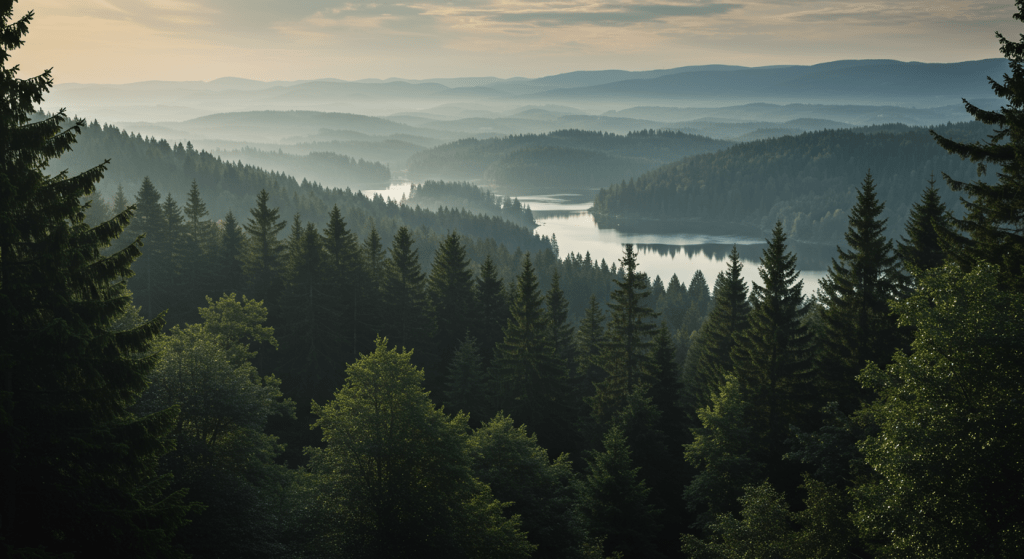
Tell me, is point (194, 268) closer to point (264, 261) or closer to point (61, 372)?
point (264, 261)

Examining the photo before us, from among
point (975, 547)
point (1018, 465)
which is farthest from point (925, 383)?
point (975, 547)

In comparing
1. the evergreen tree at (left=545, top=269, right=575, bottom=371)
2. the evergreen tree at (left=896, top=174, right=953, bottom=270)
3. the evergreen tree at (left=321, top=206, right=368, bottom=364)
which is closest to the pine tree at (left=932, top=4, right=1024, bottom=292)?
the evergreen tree at (left=896, top=174, right=953, bottom=270)

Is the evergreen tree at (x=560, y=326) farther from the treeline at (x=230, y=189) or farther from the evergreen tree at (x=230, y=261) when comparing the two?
the treeline at (x=230, y=189)

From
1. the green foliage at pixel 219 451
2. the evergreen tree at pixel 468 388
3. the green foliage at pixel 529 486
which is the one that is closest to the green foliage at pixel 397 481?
the green foliage at pixel 219 451

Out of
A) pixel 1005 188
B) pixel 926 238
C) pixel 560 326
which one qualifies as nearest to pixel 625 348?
pixel 560 326

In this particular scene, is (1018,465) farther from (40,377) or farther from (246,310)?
(246,310)

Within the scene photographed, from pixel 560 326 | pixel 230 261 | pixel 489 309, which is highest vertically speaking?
pixel 230 261

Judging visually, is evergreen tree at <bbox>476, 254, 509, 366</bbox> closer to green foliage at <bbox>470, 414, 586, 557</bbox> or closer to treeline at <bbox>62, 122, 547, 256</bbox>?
green foliage at <bbox>470, 414, 586, 557</bbox>
